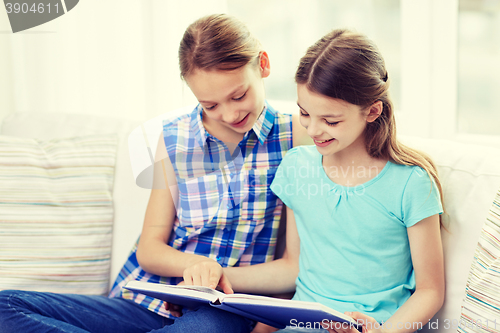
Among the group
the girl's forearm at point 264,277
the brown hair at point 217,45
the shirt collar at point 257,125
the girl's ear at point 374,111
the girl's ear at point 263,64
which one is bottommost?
the girl's forearm at point 264,277

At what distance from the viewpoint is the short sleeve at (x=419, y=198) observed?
87 centimetres

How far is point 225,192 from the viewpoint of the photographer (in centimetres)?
111

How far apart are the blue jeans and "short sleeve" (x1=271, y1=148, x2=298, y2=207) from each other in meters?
0.30

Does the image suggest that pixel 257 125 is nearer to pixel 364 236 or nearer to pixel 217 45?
pixel 217 45

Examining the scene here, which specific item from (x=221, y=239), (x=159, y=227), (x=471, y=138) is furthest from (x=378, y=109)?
(x=471, y=138)

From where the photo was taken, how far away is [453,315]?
35.0 inches

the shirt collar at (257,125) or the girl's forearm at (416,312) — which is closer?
the girl's forearm at (416,312)

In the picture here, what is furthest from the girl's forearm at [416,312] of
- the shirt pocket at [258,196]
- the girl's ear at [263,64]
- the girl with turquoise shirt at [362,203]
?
the girl's ear at [263,64]

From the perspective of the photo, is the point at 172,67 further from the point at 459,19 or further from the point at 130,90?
the point at 459,19

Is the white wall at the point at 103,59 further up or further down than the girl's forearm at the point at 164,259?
further up

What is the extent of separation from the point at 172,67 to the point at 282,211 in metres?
0.93

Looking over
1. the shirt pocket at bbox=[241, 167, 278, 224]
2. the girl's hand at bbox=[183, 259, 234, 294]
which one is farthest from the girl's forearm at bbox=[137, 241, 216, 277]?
the shirt pocket at bbox=[241, 167, 278, 224]

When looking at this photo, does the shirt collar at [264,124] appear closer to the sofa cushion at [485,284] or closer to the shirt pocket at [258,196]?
the shirt pocket at [258,196]

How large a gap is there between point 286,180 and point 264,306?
0.40 metres
